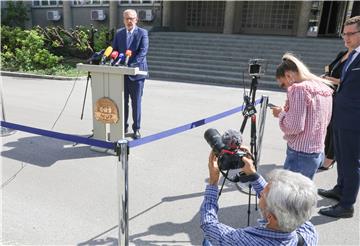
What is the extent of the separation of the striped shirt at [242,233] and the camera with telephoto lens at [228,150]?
0.15 metres

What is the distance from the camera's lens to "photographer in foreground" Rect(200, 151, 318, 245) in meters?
1.46

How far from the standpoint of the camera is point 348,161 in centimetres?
309

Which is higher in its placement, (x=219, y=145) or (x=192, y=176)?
(x=219, y=145)

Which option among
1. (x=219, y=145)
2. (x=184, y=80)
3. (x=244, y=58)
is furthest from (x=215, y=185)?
(x=244, y=58)

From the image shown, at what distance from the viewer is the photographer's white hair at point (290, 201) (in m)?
1.45

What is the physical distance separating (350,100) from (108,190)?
2.65 meters

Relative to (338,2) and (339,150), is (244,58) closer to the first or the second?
(338,2)

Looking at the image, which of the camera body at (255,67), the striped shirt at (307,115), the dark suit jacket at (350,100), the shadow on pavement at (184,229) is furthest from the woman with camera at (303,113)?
the shadow on pavement at (184,229)

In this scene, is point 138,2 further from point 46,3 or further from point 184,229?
point 184,229

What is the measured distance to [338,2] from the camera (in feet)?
60.5

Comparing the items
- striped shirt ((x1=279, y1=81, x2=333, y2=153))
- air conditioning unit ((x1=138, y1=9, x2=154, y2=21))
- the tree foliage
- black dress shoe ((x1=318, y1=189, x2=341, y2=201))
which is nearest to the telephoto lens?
striped shirt ((x1=279, y1=81, x2=333, y2=153))

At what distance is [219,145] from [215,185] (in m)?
0.24

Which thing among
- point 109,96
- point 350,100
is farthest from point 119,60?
point 350,100

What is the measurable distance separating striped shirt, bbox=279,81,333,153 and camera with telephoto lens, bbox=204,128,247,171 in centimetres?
89
